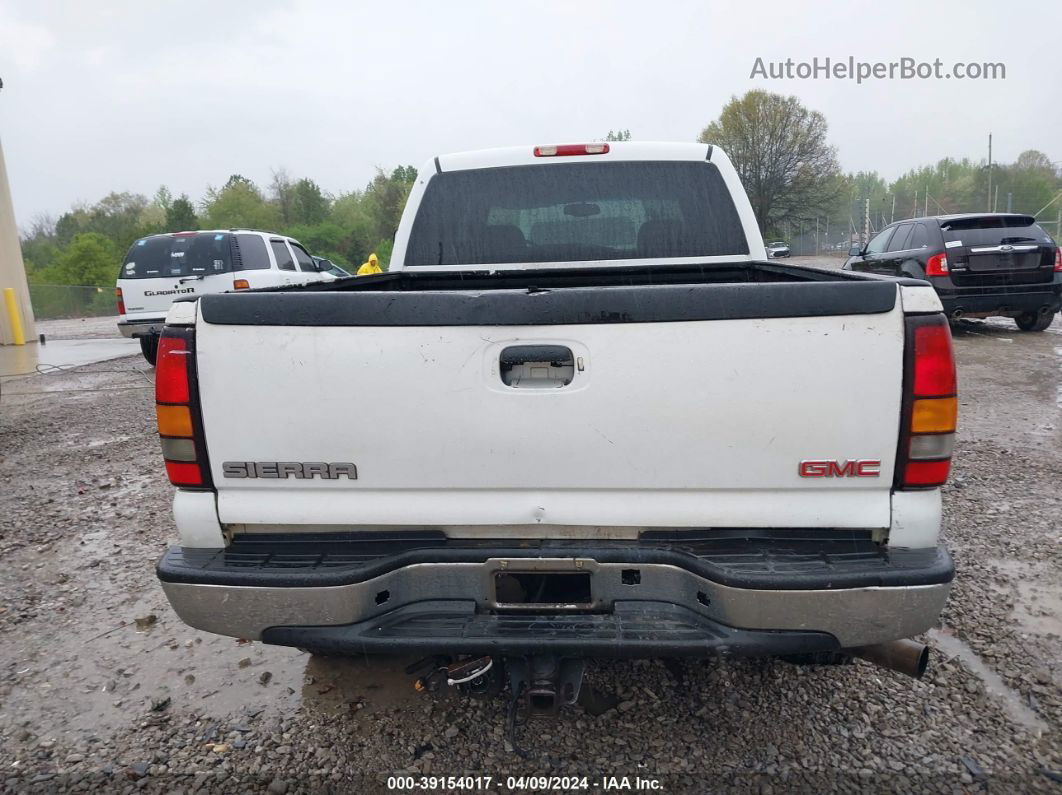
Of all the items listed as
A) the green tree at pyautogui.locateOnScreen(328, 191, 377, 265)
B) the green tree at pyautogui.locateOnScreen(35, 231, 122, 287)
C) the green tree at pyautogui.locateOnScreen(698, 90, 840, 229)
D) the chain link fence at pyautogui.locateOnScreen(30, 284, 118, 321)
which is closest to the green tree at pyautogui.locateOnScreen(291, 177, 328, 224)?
the green tree at pyautogui.locateOnScreen(328, 191, 377, 265)

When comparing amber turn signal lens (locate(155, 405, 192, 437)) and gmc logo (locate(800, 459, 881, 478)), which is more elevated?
amber turn signal lens (locate(155, 405, 192, 437))

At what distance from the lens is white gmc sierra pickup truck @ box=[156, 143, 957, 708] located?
6.47ft

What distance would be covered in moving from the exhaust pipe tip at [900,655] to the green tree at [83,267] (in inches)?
1984

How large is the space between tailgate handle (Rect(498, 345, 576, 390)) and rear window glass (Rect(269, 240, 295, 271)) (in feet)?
39.5

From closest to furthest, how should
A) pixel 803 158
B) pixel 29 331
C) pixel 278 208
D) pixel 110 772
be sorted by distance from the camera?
pixel 110 772
pixel 29 331
pixel 803 158
pixel 278 208

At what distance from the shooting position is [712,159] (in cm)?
389

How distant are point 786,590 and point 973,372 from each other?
823 centimetres

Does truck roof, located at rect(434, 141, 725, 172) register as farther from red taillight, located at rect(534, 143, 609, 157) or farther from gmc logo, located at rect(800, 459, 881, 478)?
gmc logo, located at rect(800, 459, 881, 478)

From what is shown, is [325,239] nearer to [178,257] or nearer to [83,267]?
[83,267]

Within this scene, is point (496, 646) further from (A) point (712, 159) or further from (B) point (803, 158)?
(B) point (803, 158)

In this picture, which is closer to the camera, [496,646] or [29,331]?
[496,646]

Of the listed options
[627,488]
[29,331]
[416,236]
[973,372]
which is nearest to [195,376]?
[627,488]

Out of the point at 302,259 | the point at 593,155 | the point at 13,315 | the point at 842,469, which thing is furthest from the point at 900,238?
the point at 13,315

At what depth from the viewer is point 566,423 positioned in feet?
6.77
